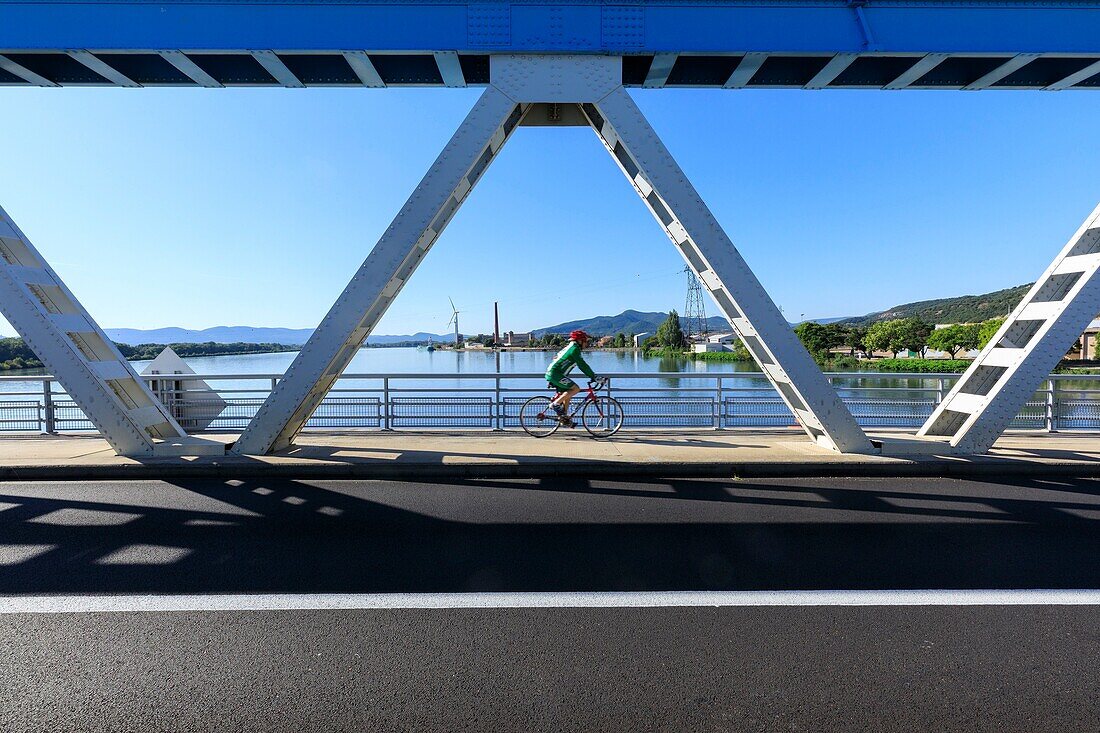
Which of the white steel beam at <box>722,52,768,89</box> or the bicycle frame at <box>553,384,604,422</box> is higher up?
the white steel beam at <box>722,52,768,89</box>

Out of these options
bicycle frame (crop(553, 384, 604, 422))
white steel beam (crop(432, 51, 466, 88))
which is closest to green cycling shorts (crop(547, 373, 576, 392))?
bicycle frame (crop(553, 384, 604, 422))

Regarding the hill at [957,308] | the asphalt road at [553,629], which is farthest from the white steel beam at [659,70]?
the hill at [957,308]

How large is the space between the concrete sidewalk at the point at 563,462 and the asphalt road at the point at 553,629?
1447mm

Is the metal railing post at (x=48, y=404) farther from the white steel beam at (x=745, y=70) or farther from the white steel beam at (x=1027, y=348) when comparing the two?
the white steel beam at (x=1027, y=348)

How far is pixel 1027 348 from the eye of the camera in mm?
7148

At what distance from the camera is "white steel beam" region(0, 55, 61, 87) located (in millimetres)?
7457

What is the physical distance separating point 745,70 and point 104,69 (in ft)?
30.2

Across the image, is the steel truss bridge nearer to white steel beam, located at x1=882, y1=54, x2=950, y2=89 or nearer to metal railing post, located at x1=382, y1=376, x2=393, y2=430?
white steel beam, located at x1=882, y1=54, x2=950, y2=89

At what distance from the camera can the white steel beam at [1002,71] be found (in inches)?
286

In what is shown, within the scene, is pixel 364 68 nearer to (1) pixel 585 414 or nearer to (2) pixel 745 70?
(2) pixel 745 70

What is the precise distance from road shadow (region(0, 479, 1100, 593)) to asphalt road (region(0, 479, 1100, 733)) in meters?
0.03

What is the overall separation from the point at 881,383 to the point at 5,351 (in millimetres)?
19942

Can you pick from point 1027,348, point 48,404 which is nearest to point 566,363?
point 1027,348

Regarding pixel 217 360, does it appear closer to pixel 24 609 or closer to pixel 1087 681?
pixel 24 609
